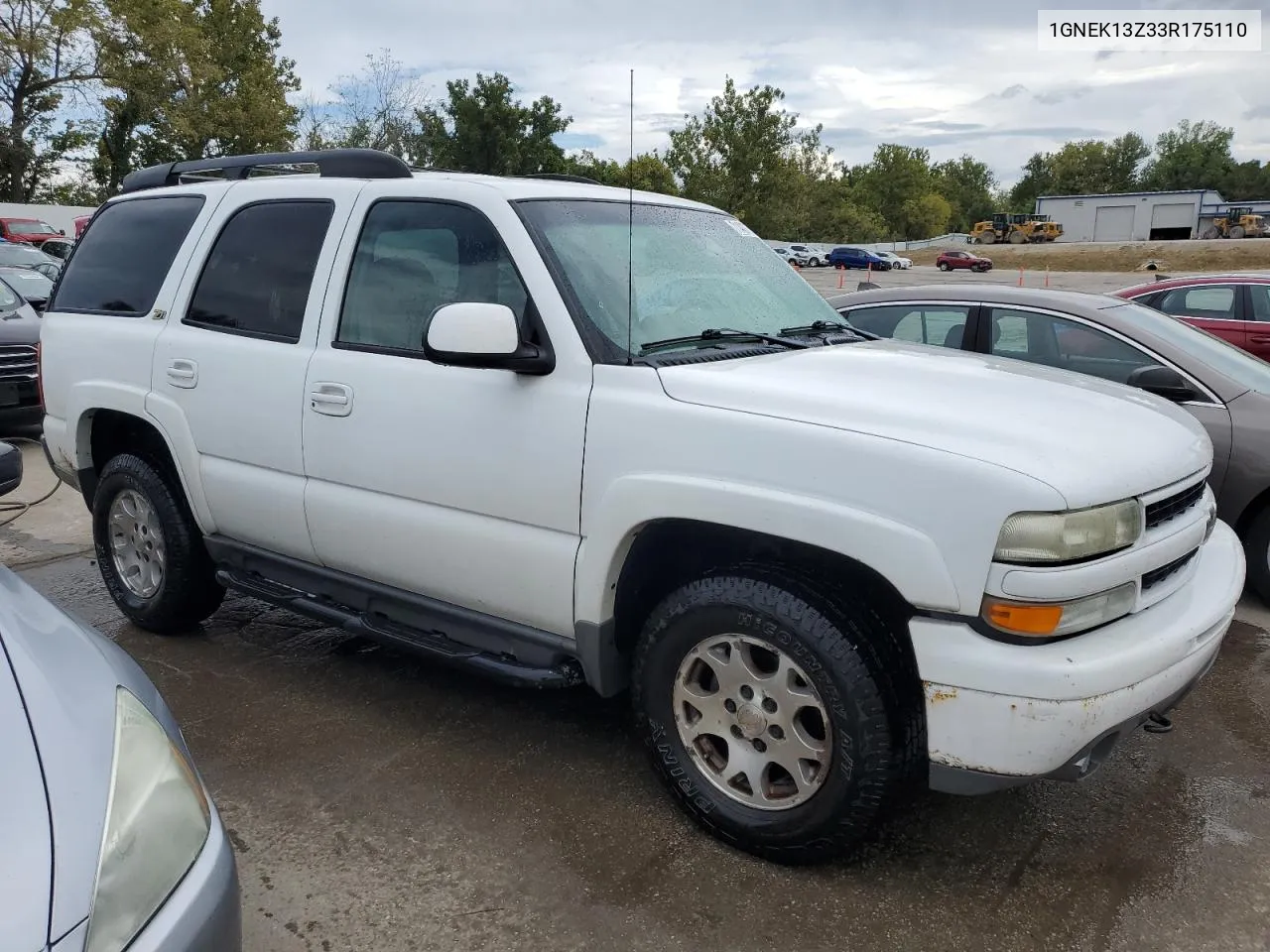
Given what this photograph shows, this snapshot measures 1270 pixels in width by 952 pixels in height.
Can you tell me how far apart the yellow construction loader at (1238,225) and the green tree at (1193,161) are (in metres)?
32.8

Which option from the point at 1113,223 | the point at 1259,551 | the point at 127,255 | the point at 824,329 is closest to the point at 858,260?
the point at 1113,223

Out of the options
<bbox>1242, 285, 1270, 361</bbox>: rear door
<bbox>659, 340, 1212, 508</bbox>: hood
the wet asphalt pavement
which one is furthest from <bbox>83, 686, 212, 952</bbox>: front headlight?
<bbox>1242, 285, 1270, 361</bbox>: rear door

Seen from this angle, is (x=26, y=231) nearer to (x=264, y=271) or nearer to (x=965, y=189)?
(x=264, y=271)

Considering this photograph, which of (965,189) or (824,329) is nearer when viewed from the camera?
(824,329)

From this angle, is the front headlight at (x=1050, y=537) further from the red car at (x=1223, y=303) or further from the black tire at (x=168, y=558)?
the red car at (x=1223, y=303)

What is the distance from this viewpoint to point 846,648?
2.54 meters

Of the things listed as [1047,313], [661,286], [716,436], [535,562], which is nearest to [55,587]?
[535,562]

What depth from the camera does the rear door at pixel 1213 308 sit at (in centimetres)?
809

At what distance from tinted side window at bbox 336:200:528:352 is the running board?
0.98m

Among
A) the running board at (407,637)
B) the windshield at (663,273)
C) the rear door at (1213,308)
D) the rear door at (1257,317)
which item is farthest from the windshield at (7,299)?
the rear door at (1257,317)

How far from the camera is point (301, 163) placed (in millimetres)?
3971

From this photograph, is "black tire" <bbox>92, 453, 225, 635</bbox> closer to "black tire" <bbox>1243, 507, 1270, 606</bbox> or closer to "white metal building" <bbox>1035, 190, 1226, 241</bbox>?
"black tire" <bbox>1243, 507, 1270, 606</bbox>

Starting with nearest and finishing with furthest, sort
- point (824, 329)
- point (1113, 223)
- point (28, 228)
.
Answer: point (824, 329) < point (28, 228) < point (1113, 223)

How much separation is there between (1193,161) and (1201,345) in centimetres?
12394
